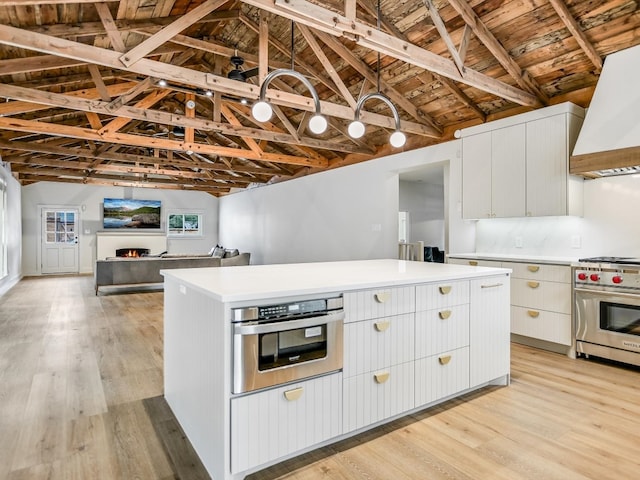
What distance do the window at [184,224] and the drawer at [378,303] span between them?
11740 millimetres

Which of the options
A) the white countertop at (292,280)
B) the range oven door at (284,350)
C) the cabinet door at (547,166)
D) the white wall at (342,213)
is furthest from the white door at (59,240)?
the cabinet door at (547,166)

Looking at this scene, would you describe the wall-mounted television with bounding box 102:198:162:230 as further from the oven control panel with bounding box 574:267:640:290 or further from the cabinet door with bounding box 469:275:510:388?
the oven control panel with bounding box 574:267:640:290

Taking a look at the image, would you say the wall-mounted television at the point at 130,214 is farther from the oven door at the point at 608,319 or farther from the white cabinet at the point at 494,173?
the oven door at the point at 608,319

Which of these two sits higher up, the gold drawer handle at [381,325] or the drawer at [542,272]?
the drawer at [542,272]

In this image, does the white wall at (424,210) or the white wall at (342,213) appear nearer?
the white wall at (342,213)

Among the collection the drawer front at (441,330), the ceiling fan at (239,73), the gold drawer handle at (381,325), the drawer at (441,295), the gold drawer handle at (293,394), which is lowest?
the gold drawer handle at (293,394)

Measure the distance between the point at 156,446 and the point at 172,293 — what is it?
85 cm

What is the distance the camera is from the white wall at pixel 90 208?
35.0 feet

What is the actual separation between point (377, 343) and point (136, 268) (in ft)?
21.4

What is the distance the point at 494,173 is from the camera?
4.30m

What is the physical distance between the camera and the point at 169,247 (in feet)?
41.3

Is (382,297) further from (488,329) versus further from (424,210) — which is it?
(424,210)

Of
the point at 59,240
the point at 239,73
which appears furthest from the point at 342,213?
the point at 59,240

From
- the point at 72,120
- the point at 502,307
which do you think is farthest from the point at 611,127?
the point at 72,120
